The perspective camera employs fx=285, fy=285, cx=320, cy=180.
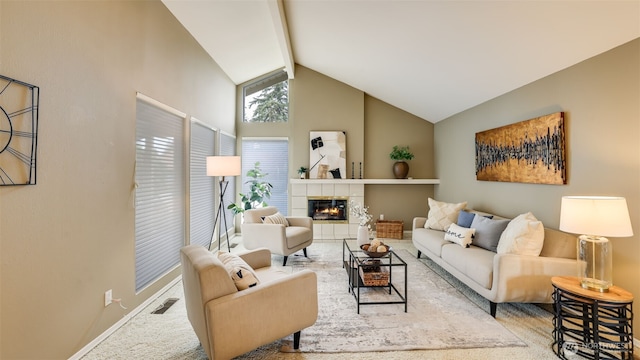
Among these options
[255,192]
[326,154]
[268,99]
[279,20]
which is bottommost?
[255,192]

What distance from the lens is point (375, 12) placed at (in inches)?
131

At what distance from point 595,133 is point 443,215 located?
2037 millimetres

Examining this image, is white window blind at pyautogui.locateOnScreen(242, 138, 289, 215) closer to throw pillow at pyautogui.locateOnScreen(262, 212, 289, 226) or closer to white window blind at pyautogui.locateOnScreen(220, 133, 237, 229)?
white window blind at pyautogui.locateOnScreen(220, 133, 237, 229)

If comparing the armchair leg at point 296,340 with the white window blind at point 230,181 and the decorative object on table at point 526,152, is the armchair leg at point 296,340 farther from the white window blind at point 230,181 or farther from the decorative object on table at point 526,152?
the white window blind at point 230,181

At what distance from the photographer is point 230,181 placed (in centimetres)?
591

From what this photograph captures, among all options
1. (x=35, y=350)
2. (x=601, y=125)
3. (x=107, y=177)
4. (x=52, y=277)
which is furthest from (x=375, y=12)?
(x=35, y=350)

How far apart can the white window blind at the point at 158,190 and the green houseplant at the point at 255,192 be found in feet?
5.50

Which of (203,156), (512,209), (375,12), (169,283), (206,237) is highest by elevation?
(375,12)

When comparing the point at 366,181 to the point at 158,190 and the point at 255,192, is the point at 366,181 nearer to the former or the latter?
the point at 255,192

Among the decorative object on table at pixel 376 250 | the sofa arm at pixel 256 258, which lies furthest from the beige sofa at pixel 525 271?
the sofa arm at pixel 256 258


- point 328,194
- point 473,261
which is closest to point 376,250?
point 473,261

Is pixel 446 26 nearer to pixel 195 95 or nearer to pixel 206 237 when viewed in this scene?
pixel 195 95

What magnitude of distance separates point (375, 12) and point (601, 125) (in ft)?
8.14

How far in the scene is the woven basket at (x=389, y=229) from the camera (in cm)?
573
